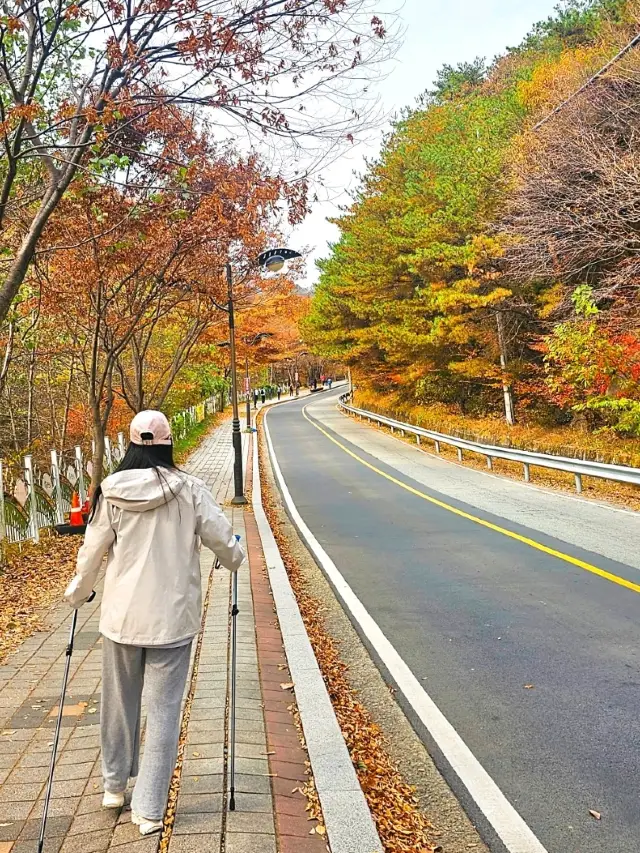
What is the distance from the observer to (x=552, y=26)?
39.8 meters

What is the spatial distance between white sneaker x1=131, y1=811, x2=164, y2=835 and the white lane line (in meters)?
1.56

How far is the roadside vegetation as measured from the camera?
60.9ft

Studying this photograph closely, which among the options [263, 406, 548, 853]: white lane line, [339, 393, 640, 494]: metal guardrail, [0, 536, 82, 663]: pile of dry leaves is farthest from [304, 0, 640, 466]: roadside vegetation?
[0, 536, 82, 663]: pile of dry leaves

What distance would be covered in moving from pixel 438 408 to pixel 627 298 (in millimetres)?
15925

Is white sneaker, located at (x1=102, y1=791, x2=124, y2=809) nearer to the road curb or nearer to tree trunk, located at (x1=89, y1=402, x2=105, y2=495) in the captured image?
the road curb

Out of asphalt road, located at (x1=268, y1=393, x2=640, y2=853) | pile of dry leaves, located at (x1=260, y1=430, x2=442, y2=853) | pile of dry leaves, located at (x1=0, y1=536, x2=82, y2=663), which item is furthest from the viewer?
pile of dry leaves, located at (x1=0, y1=536, x2=82, y2=663)

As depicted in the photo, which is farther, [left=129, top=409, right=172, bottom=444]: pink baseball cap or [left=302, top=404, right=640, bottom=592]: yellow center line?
[left=302, top=404, right=640, bottom=592]: yellow center line

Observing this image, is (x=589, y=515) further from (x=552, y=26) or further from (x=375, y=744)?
(x=552, y=26)

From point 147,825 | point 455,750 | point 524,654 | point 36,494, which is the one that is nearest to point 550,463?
point 36,494

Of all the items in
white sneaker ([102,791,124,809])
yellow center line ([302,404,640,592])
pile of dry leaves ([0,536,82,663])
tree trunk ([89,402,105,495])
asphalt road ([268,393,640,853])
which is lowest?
yellow center line ([302,404,640,592])

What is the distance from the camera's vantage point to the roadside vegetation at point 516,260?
60.9ft

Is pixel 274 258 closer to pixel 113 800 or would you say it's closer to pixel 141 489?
pixel 141 489

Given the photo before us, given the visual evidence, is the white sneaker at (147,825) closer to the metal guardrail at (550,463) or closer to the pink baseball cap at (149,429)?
the pink baseball cap at (149,429)

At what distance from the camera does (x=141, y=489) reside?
3.10 m
